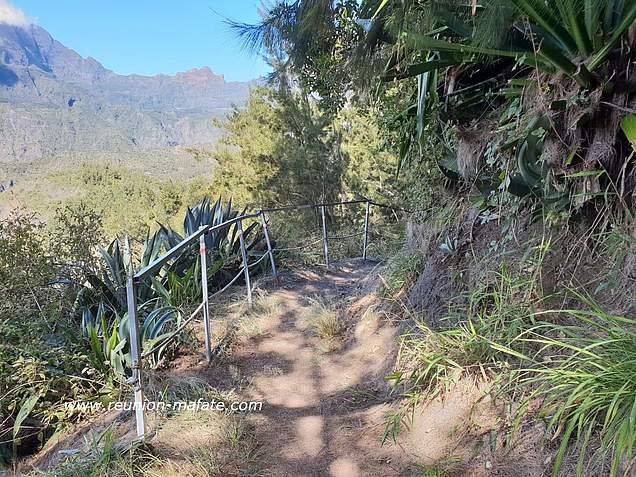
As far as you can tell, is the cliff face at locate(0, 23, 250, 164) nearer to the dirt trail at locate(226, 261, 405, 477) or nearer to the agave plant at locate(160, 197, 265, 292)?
the agave plant at locate(160, 197, 265, 292)

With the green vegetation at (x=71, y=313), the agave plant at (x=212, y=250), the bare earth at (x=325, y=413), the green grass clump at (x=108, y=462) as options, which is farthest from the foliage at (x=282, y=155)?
the green grass clump at (x=108, y=462)

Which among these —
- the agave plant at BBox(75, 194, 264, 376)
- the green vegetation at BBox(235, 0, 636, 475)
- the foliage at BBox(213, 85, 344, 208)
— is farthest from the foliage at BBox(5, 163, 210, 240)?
the green vegetation at BBox(235, 0, 636, 475)

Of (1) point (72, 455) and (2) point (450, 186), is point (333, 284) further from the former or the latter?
(1) point (72, 455)

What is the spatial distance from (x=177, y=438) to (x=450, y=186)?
2.67 m

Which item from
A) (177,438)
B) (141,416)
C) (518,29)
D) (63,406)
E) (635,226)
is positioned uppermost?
(518,29)

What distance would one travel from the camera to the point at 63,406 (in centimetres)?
290

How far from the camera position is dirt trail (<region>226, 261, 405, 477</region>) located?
209cm

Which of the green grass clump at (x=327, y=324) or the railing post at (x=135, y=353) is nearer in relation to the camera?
the railing post at (x=135, y=353)

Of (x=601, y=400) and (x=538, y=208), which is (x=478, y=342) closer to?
(x=601, y=400)

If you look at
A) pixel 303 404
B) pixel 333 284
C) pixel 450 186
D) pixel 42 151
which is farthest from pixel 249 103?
pixel 42 151

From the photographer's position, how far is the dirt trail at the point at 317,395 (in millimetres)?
2092

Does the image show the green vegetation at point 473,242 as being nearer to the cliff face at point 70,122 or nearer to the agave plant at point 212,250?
the agave plant at point 212,250

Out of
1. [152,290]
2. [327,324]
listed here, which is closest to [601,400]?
[327,324]

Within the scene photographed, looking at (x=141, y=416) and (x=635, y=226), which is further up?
(x=635, y=226)
